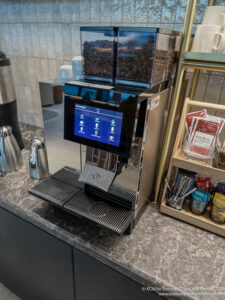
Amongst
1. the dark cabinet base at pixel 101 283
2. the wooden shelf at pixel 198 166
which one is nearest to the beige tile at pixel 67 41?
the wooden shelf at pixel 198 166

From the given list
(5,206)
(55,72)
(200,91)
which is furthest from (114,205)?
(55,72)

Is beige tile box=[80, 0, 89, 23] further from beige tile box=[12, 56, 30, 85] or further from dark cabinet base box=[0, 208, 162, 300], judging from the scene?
dark cabinet base box=[0, 208, 162, 300]

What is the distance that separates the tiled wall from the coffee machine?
0.34 m

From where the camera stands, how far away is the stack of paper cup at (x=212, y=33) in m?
0.66

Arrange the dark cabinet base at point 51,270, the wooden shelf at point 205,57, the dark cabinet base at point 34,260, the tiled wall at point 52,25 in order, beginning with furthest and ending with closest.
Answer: the tiled wall at point 52,25 → the dark cabinet base at point 34,260 → the dark cabinet base at point 51,270 → the wooden shelf at point 205,57

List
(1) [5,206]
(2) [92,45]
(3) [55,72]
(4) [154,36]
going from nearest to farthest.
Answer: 1. (4) [154,36]
2. (2) [92,45]
3. (1) [5,206]
4. (3) [55,72]

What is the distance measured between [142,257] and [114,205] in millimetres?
198

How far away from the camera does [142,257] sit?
2.42ft

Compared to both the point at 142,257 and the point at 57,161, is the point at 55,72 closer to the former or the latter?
the point at 57,161

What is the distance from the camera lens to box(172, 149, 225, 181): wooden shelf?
764mm

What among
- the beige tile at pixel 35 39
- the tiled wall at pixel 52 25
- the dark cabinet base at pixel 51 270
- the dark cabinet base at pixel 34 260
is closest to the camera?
the dark cabinet base at pixel 51 270

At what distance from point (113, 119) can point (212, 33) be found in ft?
1.33

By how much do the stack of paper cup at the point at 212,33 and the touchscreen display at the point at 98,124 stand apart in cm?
36

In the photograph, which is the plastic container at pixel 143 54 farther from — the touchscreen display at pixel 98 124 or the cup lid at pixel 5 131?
the cup lid at pixel 5 131
